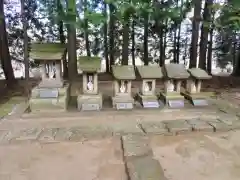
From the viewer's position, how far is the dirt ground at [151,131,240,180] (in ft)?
6.70

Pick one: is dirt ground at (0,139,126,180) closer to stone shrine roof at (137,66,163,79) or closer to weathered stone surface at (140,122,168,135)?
weathered stone surface at (140,122,168,135)

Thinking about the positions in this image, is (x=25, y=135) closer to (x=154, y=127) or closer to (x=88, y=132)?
(x=88, y=132)

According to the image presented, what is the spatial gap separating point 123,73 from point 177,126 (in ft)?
4.39

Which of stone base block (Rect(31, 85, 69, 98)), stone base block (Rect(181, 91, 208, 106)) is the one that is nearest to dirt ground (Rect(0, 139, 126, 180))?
stone base block (Rect(31, 85, 69, 98))

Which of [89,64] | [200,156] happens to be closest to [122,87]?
[89,64]

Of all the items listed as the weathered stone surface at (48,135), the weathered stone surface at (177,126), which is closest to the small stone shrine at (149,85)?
the weathered stone surface at (177,126)

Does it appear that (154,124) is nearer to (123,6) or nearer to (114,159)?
(114,159)

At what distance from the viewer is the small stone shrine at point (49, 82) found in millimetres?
3627

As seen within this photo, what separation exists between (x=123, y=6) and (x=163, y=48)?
4.77 meters

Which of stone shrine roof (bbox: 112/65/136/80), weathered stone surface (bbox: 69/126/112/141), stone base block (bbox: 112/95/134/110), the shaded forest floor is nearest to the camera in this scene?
weathered stone surface (bbox: 69/126/112/141)

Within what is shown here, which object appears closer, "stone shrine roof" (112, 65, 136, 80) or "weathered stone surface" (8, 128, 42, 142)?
"weathered stone surface" (8, 128, 42, 142)

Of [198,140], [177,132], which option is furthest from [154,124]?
[198,140]

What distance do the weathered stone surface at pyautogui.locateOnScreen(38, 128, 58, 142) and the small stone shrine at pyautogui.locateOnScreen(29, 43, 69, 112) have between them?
775 mm

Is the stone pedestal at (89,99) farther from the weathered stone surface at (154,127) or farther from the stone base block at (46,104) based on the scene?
the weathered stone surface at (154,127)
